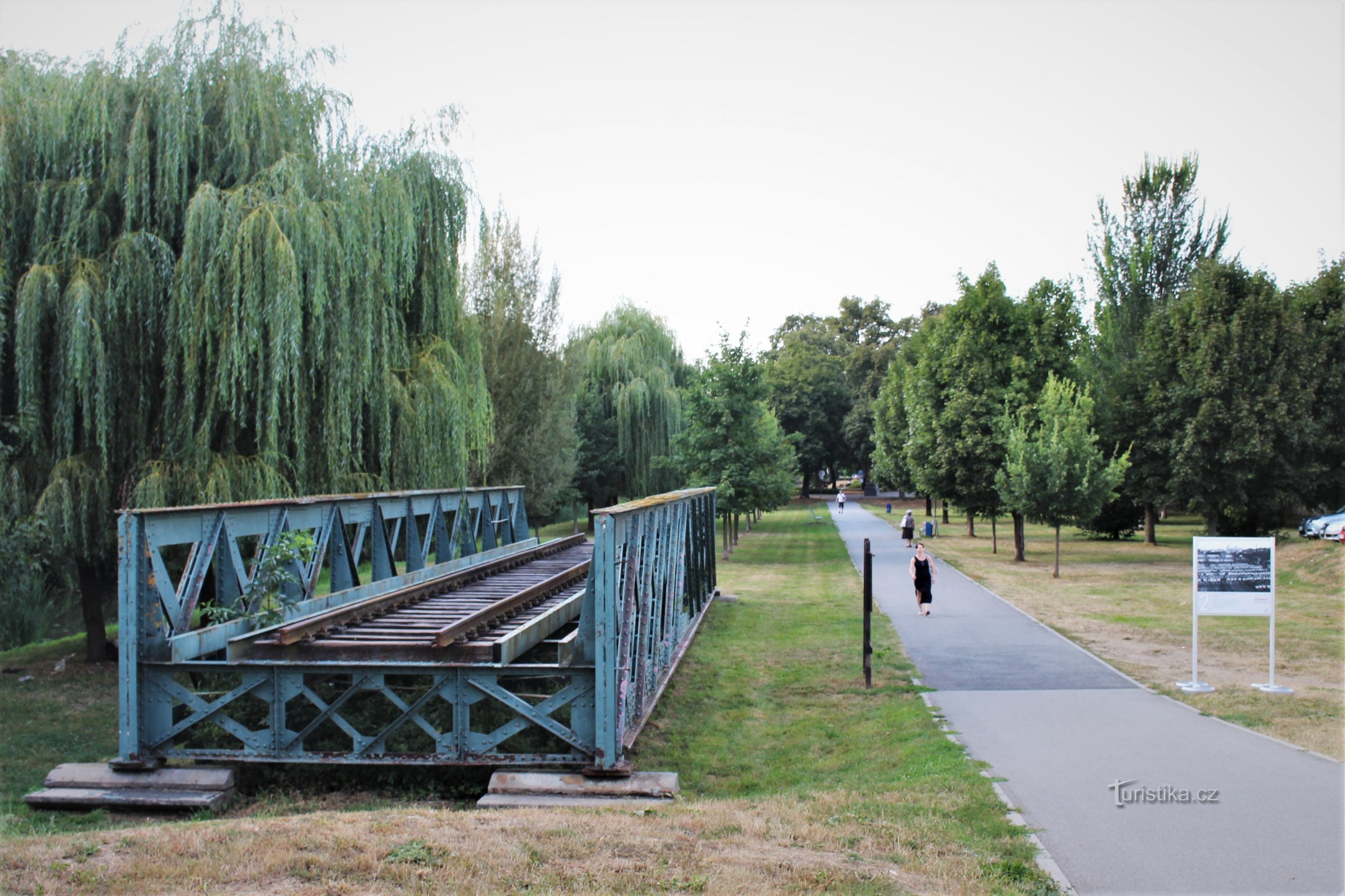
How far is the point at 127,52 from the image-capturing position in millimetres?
12836

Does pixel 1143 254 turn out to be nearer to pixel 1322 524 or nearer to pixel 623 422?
pixel 1322 524

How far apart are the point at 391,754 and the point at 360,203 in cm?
864

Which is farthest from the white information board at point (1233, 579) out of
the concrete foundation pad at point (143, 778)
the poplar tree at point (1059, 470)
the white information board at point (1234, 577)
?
the poplar tree at point (1059, 470)

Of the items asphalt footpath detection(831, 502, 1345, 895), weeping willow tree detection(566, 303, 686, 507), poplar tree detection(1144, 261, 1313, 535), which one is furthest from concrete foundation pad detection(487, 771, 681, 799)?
weeping willow tree detection(566, 303, 686, 507)

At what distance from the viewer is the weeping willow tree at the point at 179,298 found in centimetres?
1137

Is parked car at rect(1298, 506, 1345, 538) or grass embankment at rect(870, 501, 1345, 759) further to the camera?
parked car at rect(1298, 506, 1345, 538)

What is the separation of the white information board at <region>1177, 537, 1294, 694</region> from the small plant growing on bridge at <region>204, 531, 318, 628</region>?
9.28m

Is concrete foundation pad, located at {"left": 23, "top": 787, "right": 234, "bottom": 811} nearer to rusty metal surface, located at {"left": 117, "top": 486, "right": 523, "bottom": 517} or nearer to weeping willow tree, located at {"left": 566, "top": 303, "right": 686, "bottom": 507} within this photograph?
rusty metal surface, located at {"left": 117, "top": 486, "right": 523, "bottom": 517}

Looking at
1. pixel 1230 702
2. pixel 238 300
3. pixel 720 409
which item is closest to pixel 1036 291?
pixel 720 409

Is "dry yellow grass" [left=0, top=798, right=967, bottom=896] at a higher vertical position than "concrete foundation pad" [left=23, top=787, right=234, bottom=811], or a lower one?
higher

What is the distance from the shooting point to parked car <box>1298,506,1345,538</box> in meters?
32.1

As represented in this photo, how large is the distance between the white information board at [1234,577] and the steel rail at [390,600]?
27.7 feet

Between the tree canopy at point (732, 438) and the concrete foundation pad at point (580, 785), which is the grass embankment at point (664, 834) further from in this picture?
the tree canopy at point (732, 438)

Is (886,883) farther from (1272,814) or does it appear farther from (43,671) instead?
(43,671)
